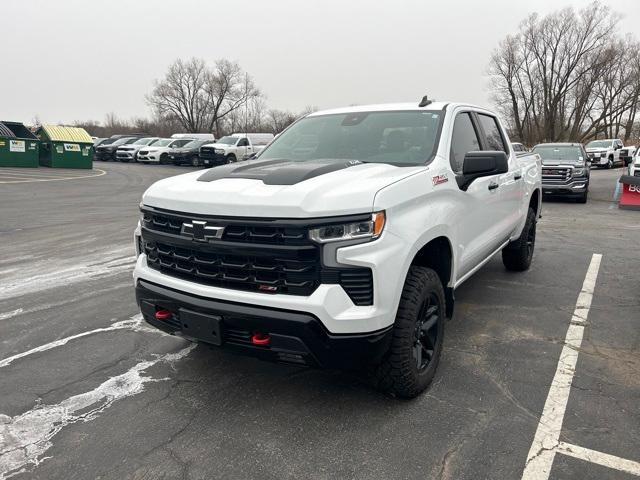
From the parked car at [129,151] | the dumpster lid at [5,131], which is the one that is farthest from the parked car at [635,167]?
the parked car at [129,151]

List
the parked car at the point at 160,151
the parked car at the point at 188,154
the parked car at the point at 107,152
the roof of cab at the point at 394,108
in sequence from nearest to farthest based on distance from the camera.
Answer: the roof of cab at the point at 394,108 < the parked car at the point at 188,154 < the parked car at the point at 160,151 < the parked car at the point at 107,152

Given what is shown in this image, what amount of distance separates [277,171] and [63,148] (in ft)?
85.3

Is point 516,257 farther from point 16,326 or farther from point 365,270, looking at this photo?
point 16,326

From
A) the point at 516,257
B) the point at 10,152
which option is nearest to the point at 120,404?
the point at 516,257

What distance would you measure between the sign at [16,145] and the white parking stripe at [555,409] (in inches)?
1019

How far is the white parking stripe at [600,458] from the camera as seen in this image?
246 cm

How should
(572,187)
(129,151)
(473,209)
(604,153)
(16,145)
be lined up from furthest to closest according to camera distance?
1. (129,151)
2. (604,153)
3. (16,145)
4. (572,187)
5. (473,209)

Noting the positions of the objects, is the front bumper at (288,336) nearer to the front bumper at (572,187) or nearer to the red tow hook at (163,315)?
the red tow hook at (163,315)

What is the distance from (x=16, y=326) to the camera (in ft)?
14.1

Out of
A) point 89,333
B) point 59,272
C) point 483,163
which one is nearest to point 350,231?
point 483,163

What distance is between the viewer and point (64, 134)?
84.3ft

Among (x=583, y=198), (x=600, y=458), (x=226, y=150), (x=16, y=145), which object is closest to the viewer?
(x=600, y=458)

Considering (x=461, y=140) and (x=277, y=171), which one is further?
(x=461, y=140)

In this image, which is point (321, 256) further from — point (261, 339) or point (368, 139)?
point (368, 139)
